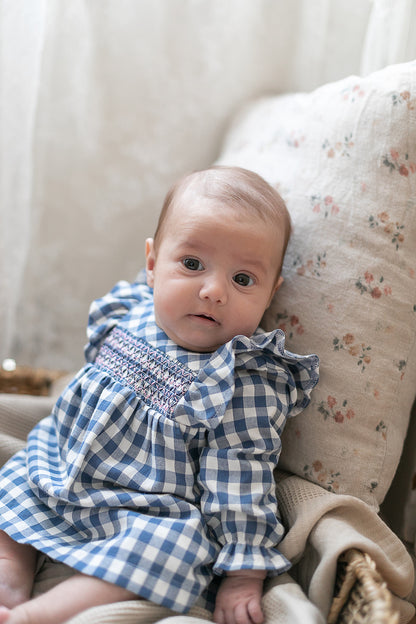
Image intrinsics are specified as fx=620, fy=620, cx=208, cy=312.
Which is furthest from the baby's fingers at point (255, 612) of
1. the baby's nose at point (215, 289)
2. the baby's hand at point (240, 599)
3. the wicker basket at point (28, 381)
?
the wicker basket at point (28, 381)

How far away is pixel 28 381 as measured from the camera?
1408 millimetres

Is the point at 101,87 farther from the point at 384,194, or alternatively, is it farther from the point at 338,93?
the point at 384,194

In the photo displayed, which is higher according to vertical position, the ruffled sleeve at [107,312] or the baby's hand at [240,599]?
the ruffled sleeve at [107,312]

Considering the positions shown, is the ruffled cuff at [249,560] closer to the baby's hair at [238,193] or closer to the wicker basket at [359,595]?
the wicker basket at [359,595]

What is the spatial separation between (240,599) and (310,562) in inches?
5.0

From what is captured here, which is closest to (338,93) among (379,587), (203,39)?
(203,39)

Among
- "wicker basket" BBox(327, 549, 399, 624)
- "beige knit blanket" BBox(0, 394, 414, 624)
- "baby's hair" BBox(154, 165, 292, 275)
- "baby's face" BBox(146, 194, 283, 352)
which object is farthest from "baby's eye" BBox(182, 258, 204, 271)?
"wicker basket" BBox(327, 549, 399, 624)

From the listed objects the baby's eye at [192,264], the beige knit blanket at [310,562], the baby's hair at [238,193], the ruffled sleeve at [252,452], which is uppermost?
the baby's hair at [238,193]

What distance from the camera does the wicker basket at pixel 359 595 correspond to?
0.74 m

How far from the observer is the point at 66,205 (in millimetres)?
1481

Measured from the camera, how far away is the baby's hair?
3.27 feet

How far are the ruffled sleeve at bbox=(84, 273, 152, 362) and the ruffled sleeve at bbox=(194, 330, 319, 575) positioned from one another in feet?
0.96

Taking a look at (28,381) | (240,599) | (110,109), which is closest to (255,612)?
(240,599)

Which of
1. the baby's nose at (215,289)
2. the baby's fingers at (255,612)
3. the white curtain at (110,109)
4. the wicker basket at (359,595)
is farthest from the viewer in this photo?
the white curtain at (110,109)
